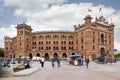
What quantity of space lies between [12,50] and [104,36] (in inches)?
1878

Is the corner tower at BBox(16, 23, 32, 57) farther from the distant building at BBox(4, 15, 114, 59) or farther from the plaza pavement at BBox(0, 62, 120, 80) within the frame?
the plaza pavement at BBox(0, 62, 120, 80)

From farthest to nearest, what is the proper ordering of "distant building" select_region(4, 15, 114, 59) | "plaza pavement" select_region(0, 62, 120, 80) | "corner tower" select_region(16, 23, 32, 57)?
1. "corner tower" select_region(16, 23, 32, 57)
2. "distant building" select_region(4, 15, 114, 59)
3. "plaza pavement" select_region(0, 62, 120, 80)

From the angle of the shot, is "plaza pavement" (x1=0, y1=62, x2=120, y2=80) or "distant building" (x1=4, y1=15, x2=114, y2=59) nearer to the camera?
"plaza pavement" (x1=0, y1=62, x2=120, y2=80)

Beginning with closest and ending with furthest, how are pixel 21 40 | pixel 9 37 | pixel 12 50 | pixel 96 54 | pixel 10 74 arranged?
pixel 10 74, pixel 96 54, pixel 21 40, pixel 12 50, pixel 9 37

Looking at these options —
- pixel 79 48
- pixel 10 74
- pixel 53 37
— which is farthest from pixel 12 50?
pixel 10 74

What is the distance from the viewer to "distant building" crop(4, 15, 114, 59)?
105750mm

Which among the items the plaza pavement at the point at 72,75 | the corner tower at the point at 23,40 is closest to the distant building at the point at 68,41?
the corner tower at the point at 23,40

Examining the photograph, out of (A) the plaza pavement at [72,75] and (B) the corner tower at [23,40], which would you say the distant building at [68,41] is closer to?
(B) the corner tower at [23,40]

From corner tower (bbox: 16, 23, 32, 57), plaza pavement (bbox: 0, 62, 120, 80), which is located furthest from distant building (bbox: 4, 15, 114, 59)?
plaza pavement (bbox: 0, 62, 120, 80)

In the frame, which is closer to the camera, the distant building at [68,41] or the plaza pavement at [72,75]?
the plaza pavement at [72,75]

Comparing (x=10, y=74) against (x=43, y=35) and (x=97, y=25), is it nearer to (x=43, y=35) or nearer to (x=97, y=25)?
(x=97, y=25)

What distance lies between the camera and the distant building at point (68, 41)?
106 meters

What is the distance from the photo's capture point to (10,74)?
2058 centimetres

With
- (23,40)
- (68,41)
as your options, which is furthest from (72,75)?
(68,41)
